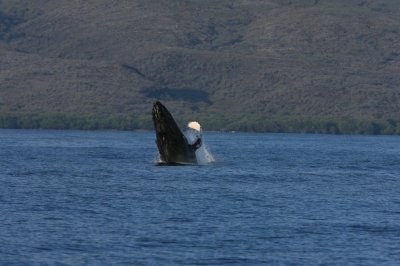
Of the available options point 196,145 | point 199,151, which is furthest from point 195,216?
point 199,151

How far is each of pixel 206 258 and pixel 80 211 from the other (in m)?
11.6

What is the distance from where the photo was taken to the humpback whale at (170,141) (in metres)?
68.1

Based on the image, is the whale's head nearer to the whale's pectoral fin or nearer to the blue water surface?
the whale's pectoral fin

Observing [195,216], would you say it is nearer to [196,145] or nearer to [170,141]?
[170,141]

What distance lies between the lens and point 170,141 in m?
69.7

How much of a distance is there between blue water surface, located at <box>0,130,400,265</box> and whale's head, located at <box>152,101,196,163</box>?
32.5 inches

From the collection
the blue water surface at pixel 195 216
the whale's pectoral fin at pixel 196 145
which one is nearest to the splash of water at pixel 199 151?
the whale's pectoral fin at pixel 196 145

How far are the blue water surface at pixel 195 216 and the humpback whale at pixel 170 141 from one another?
32.8 inches

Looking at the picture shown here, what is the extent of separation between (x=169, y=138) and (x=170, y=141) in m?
0.71

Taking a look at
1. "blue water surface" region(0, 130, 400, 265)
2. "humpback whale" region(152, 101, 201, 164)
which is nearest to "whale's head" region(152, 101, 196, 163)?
"humpback whale" region(152, 101, 201, 164)

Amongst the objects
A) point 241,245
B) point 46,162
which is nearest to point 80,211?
point 241,245

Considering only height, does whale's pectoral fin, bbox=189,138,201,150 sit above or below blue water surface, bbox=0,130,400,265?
above

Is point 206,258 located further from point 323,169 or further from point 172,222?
point 323,169

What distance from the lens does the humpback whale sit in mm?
68062
